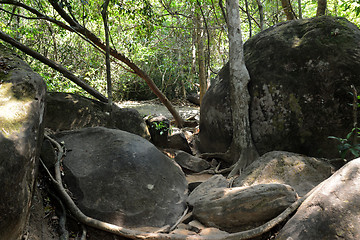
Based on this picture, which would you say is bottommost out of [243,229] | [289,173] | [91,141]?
[243,229]

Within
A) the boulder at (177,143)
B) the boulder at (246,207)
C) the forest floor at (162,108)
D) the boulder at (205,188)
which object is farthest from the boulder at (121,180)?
the forest floor at (162,108)

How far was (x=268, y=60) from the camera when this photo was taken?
4.69 metres

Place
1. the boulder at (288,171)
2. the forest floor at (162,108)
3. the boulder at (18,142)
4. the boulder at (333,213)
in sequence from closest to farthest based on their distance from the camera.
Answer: the boulder at (18,142) → the boulder at (333,213) → the boulder at (288,171) → the forest floor at (162,108)

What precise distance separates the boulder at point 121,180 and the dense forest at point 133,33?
2773mm

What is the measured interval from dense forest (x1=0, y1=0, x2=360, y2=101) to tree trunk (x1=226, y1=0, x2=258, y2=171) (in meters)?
1.28

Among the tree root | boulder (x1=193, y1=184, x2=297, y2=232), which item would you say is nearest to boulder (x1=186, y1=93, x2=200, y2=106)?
boulder (x1=193, y1=184, x2=297, y2=232)

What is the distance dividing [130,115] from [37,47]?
4519 millimetres

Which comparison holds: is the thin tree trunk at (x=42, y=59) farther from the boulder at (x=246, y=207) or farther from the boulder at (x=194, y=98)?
the boulder at (x=194, y=98)

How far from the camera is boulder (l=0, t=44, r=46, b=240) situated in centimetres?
186

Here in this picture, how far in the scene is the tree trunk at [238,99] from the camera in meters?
4.59

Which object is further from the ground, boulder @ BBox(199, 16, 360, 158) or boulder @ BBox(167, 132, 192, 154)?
boulder @ BBox(199, 16, 360, 158)

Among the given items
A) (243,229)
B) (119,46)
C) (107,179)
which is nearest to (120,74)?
(119,46)

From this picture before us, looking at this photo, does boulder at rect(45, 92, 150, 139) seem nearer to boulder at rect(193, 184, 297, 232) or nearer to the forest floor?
boulder at rect(193, 184, 297, 232)

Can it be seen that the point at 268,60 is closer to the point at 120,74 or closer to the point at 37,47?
the point at 37,47
